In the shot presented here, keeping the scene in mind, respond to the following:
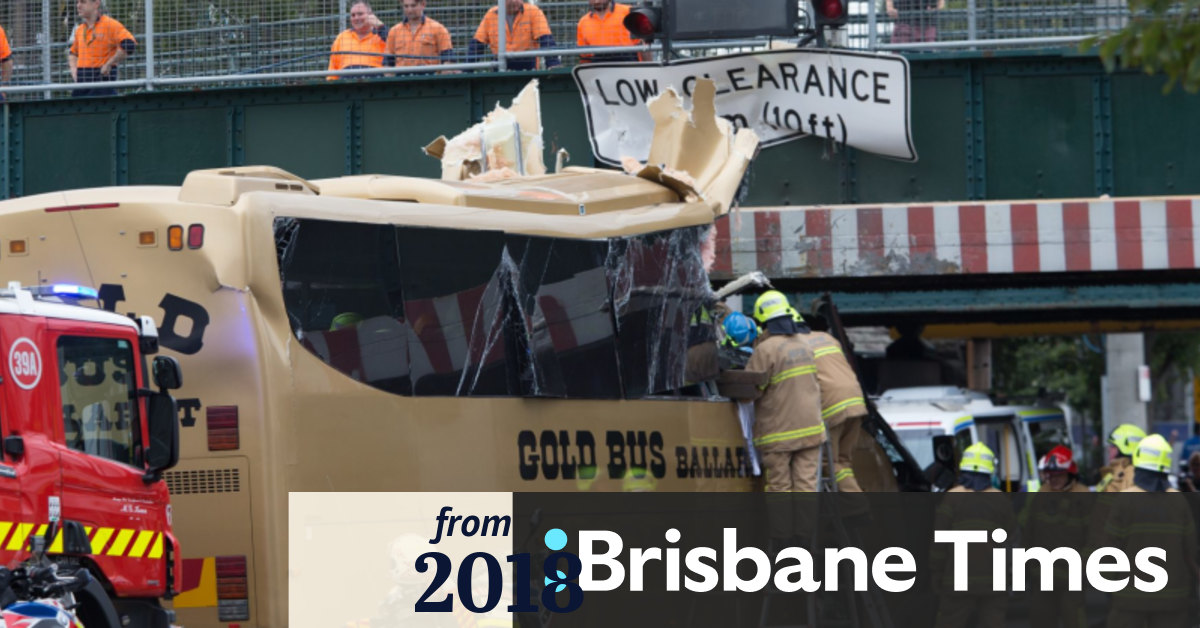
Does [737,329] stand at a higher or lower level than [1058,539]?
higher

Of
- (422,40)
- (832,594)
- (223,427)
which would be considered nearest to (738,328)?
(832,594)

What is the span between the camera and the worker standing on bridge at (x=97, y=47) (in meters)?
15.4

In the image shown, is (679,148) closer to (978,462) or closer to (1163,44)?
(978,462)

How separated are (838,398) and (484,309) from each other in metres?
3.42

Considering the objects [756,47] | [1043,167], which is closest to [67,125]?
[756,47]

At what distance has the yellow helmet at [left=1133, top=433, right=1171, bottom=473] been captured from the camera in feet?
36.5

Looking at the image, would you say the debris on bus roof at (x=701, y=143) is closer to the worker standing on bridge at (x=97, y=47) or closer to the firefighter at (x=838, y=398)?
the firefighter at (x=838, y=398)

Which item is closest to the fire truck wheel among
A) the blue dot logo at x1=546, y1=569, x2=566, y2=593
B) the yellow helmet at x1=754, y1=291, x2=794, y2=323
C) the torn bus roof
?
the blue dot logo at x1=546, y1=569, x2=566, y2=593

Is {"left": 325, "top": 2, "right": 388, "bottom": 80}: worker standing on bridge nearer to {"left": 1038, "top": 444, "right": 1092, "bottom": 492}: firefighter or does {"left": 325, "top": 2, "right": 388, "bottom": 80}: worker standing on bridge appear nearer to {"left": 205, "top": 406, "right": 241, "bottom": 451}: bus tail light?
{"left": 1038, "top": 444, "right": 1092, "bottom": 492}: firefighter

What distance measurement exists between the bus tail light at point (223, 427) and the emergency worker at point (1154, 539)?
5.58 m

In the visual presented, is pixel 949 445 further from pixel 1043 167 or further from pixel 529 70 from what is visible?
pixel 529 70

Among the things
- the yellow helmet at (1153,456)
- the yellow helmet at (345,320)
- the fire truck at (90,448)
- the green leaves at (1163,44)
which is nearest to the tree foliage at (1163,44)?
the green leaves at (1163,44)

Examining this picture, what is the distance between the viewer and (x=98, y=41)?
50.8ft

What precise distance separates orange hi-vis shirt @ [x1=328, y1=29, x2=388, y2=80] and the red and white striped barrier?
337 cm
